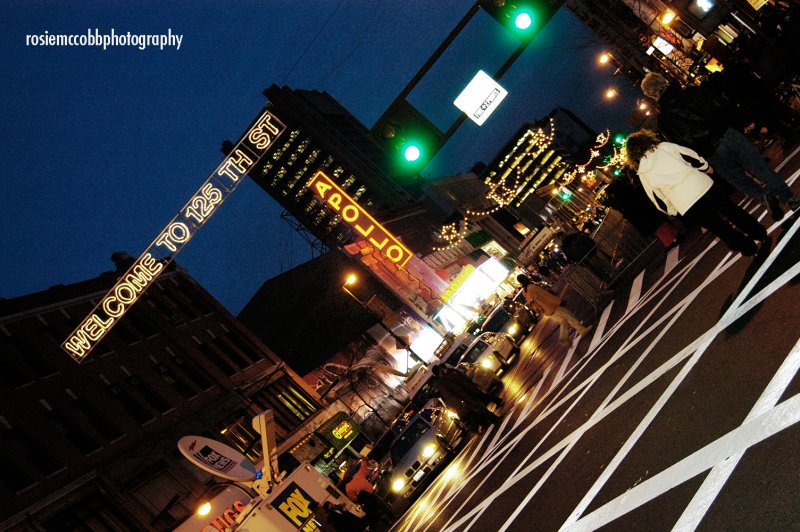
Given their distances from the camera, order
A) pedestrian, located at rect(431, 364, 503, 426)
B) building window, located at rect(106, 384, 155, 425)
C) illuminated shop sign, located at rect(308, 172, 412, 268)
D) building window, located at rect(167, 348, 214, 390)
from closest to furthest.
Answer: pedestrian, located at rect(431, 364, 503, 426)
building window, located at rect(106, 384, 155, 425)
building window, located at rect(167, 348, 214, 390)
illuminated shop sign, located at rect(308, 172, 412, 268)

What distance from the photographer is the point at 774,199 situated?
621 centimetres

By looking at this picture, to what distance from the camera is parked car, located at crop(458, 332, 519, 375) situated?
16.0 m

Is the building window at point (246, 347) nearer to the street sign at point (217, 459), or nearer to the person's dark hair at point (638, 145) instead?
the street sign at point (217, 459)

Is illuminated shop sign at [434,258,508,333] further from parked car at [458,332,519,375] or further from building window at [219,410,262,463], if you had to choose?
parked car at [458,332,519,375]

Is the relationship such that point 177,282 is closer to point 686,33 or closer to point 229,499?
point 229,499

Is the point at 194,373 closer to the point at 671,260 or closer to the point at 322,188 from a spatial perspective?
the point at 322,188

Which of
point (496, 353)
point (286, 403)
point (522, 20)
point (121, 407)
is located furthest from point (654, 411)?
A: point (286, 403)

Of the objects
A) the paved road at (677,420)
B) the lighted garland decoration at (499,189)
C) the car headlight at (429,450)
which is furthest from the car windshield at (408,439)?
the lighted garland decoration at (499,189)

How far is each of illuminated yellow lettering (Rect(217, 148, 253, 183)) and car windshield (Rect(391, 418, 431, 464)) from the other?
27.6 feet

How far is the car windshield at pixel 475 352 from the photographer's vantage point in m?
17.1

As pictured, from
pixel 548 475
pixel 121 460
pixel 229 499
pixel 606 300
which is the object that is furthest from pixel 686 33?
pixel 121 460

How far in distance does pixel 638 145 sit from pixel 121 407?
970 inches

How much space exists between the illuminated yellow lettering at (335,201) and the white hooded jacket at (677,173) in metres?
23.9

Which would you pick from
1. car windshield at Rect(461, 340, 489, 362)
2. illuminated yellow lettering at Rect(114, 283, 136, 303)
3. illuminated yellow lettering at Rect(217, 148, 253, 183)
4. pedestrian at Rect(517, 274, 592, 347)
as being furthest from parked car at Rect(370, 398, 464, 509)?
illuminated yellow lettering at Rect(114, 283, 136, 303)
